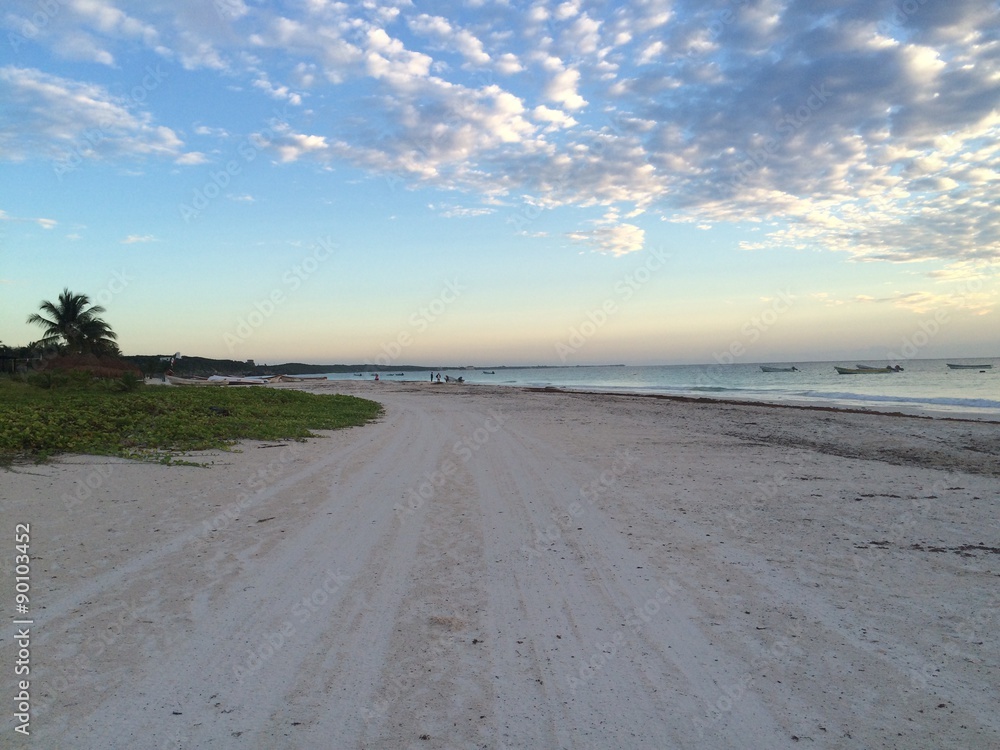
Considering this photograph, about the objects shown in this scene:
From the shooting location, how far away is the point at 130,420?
12.8 metres

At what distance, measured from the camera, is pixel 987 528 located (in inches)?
293

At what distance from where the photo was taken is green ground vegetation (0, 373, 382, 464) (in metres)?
10.2

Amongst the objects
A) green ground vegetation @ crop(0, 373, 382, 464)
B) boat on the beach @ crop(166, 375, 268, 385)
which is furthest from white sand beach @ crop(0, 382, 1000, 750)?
boat on the beach @ crop(166, 375, 268, 385)

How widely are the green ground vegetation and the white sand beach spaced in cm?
98

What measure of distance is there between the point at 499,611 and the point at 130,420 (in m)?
11.5

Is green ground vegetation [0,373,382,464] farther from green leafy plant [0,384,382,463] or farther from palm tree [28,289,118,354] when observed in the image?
palm tree [28,289,118,354]

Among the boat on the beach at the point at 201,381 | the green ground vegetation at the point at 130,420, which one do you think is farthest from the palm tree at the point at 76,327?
the green ground vegetation at the point at 130,420

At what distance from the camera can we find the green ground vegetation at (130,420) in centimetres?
1016

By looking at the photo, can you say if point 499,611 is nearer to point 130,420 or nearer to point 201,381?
point 130,420

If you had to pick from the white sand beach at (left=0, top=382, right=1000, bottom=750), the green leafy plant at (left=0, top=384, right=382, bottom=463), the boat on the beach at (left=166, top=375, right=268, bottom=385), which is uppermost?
the boat on the beach at (left=166, top=375, right=268, bottom=385)

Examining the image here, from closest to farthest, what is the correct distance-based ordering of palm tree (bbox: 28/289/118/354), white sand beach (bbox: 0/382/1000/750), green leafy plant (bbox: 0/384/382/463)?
1. white sand beach (bbox: 0/382/1000/750)
2. green leafy plant (bbox: 0/384/382/463)
3. palm tree (bbox: 28/289/118/354)

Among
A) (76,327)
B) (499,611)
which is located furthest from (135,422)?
(76,327)

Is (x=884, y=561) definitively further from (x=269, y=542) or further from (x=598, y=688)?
(x=269, y=542)

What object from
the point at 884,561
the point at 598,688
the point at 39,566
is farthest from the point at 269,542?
the point at 884,561
